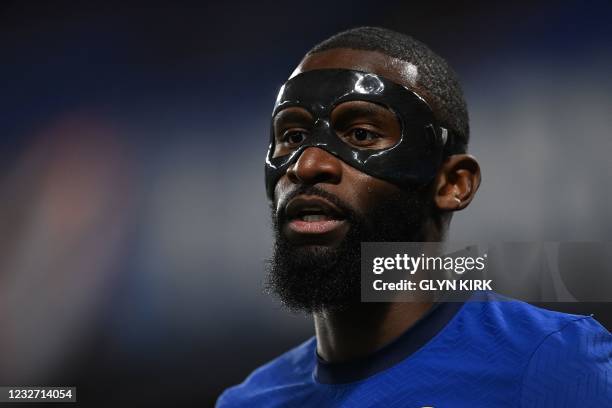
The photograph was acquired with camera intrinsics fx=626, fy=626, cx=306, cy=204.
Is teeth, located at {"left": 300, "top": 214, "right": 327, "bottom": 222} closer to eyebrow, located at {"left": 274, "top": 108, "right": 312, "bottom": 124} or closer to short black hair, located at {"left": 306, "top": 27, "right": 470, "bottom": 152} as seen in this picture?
eyebrow, located at {"left": 274, "top": 108, "right": 312, "bottom": 124}

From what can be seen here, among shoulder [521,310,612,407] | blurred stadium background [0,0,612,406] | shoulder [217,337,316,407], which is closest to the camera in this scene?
shoulder [521,310,612,407]

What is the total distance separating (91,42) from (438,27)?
2009 millimetres

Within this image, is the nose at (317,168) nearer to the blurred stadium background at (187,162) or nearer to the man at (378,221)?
the man at (378,221)

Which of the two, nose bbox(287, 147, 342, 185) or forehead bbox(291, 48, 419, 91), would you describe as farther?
forehead bbox(291, 48, 419, 91)

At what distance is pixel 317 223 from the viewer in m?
1.51

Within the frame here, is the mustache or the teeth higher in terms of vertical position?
the mustache

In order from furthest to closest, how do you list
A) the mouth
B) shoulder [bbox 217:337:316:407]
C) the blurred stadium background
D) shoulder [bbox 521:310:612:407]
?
the blurred stadium background
shoulder [bbox 217:337:316:407]
the mouth
shoulder [bbox 521:310:612:407]

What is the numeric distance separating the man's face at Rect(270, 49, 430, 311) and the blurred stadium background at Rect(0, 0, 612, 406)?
5.28ft

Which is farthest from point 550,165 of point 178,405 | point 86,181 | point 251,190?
point 86,181

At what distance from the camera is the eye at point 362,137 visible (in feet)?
5.10

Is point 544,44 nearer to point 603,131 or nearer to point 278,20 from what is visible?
point 603,131

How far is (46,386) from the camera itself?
9.83 ft

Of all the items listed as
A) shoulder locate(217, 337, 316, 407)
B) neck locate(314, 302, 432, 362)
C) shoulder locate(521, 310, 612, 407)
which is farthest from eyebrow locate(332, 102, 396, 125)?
shoulder locate(217, 337, 316, 407)

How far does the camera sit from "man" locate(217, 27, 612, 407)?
1.42 meters
